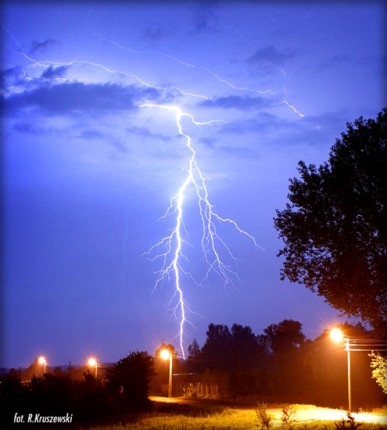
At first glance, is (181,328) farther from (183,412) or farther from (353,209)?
(353,209)

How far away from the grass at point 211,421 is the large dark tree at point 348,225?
4503mm

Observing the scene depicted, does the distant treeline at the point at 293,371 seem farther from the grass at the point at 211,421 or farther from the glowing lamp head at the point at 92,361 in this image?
the glowing lamp head at the point at 92,361

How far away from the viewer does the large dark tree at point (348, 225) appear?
60.6ft

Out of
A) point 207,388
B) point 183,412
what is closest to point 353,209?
point 183,412

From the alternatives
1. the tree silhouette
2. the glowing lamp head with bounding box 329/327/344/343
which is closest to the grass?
the tree silhouette

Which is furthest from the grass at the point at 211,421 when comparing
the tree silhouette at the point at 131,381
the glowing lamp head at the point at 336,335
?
the glowing lamp head at the point at 336,335

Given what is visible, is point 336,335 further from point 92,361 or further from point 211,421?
point 92,361

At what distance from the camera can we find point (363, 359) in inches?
1578

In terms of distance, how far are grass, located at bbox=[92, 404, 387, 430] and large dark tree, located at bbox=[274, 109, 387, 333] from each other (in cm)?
450

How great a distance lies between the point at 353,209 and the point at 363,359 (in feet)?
82.1

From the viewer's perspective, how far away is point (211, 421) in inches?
767

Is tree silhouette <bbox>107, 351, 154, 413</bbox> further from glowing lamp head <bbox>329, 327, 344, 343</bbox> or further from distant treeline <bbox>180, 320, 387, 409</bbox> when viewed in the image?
glowing lamp head <bbox>329, 327, 344, 343</bbox>

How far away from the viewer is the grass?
16906 millimetres

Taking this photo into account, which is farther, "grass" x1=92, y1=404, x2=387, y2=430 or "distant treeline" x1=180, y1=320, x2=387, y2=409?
"distant treeline" x1=180, y1=320, x2=387, y2=409
